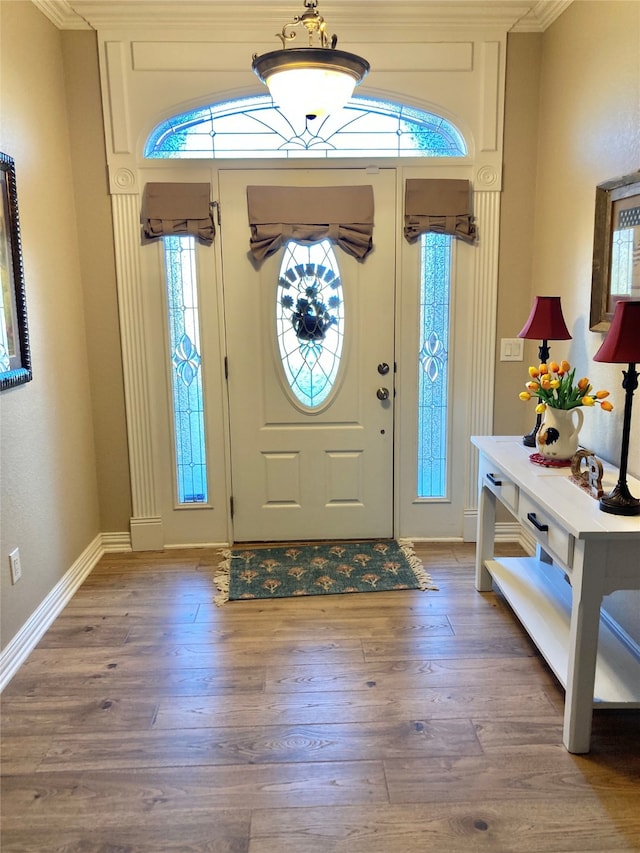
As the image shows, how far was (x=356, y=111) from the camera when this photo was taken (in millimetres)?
3480

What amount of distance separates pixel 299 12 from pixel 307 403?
2.05 metres

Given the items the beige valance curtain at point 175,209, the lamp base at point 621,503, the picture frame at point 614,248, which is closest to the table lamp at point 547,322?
the picture frame at point 614,248

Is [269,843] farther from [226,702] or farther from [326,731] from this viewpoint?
[226,702]

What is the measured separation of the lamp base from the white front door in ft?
5.82

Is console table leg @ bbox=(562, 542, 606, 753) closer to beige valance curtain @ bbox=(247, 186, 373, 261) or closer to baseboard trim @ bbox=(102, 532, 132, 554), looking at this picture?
beige valance curtain @ bbox=(247, 186, 373, 261)

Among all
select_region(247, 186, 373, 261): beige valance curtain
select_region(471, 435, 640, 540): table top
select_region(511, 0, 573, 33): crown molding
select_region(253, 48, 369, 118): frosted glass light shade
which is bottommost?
select_region(471, 435, 640, 540): table top

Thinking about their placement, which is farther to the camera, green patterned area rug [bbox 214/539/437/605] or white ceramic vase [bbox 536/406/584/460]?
green patterned area rug [bbox 214/539/437/605]

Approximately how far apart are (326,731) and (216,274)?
8.05 feet

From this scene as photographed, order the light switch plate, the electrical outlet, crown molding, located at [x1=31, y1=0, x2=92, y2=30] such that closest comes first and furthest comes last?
the electrical outlet → crown molding, located at [x1=31, y1=0, x2=92, y2=30] → the light switch plate

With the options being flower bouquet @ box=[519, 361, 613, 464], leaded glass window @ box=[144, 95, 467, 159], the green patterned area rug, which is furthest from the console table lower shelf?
leaded glass window @ box=[144, 95, 467, 159]

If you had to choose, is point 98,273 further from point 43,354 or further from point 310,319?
point 310,319

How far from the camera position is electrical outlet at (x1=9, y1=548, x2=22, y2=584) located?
2604 mm

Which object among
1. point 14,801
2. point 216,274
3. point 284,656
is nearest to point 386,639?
point 284,656

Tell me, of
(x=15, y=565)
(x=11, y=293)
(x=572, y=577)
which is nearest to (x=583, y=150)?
(x=572, y=577)
